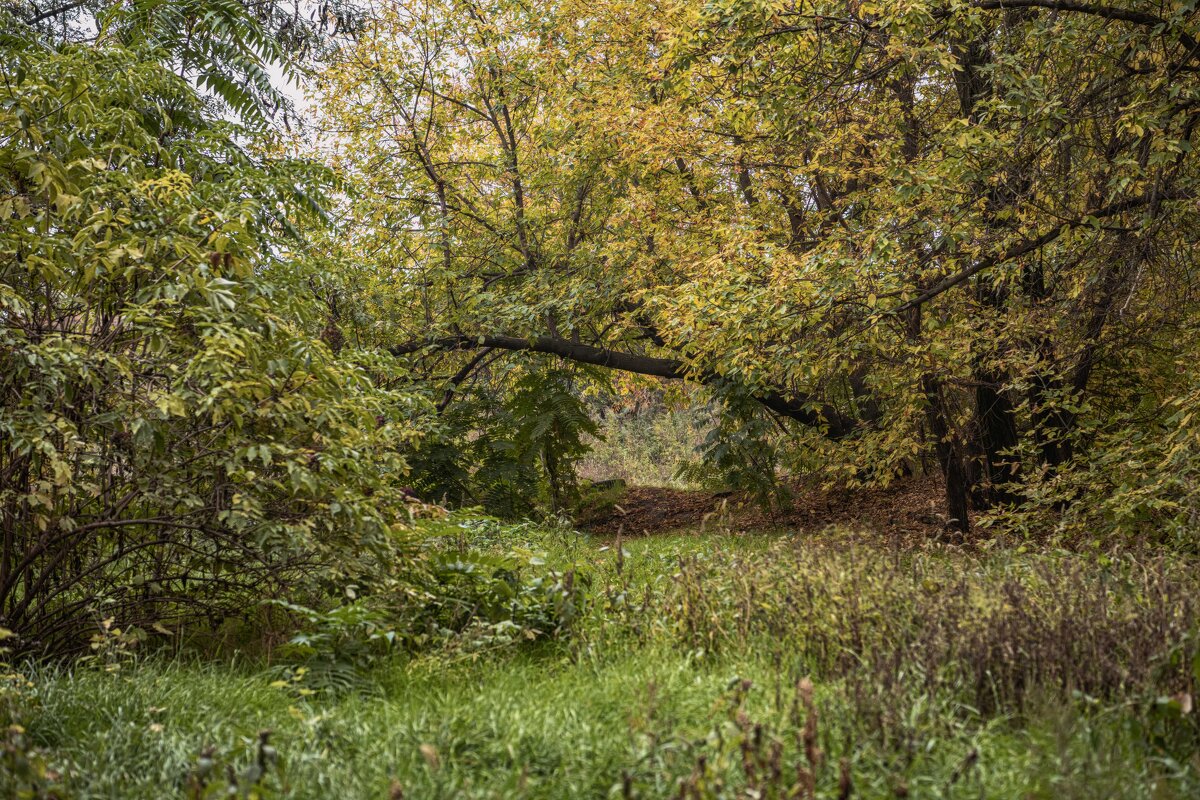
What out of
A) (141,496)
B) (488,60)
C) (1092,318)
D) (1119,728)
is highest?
(488,60)

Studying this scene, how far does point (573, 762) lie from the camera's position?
115 inches

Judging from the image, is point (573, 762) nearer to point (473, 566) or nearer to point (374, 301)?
point (473, 566)

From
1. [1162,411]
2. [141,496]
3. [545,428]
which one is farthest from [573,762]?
[545,428]

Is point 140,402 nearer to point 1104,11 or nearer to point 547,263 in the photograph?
point 1104,11

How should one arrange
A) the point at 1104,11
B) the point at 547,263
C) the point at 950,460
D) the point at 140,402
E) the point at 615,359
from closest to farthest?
the point at 140,402
the point at 1104,11
the point at 950,460
the point at 547,263
the point at 615,359

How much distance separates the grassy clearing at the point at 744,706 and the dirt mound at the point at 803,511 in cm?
618

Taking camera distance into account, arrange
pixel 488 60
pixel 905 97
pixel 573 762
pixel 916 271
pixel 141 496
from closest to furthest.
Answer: pixel 573 762 < pixel 141 496 < pixel 916 271 < pixel 905 97 < pixel 488 60

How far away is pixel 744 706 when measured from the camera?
3250 millimetres

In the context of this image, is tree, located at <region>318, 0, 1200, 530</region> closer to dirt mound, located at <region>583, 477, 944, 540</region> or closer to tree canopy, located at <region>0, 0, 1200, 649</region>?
tree canopy, located at <region>0, 0, 1200, 649</region>

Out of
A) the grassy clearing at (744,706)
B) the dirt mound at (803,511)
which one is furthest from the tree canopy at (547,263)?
the grassy clearing at (744,706)

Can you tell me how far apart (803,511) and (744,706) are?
9.13 meters

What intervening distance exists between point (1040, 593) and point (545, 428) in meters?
7.91

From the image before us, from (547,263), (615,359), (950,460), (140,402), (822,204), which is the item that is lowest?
(950,460)

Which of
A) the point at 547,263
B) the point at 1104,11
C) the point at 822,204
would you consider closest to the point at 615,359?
the point at 547,263
